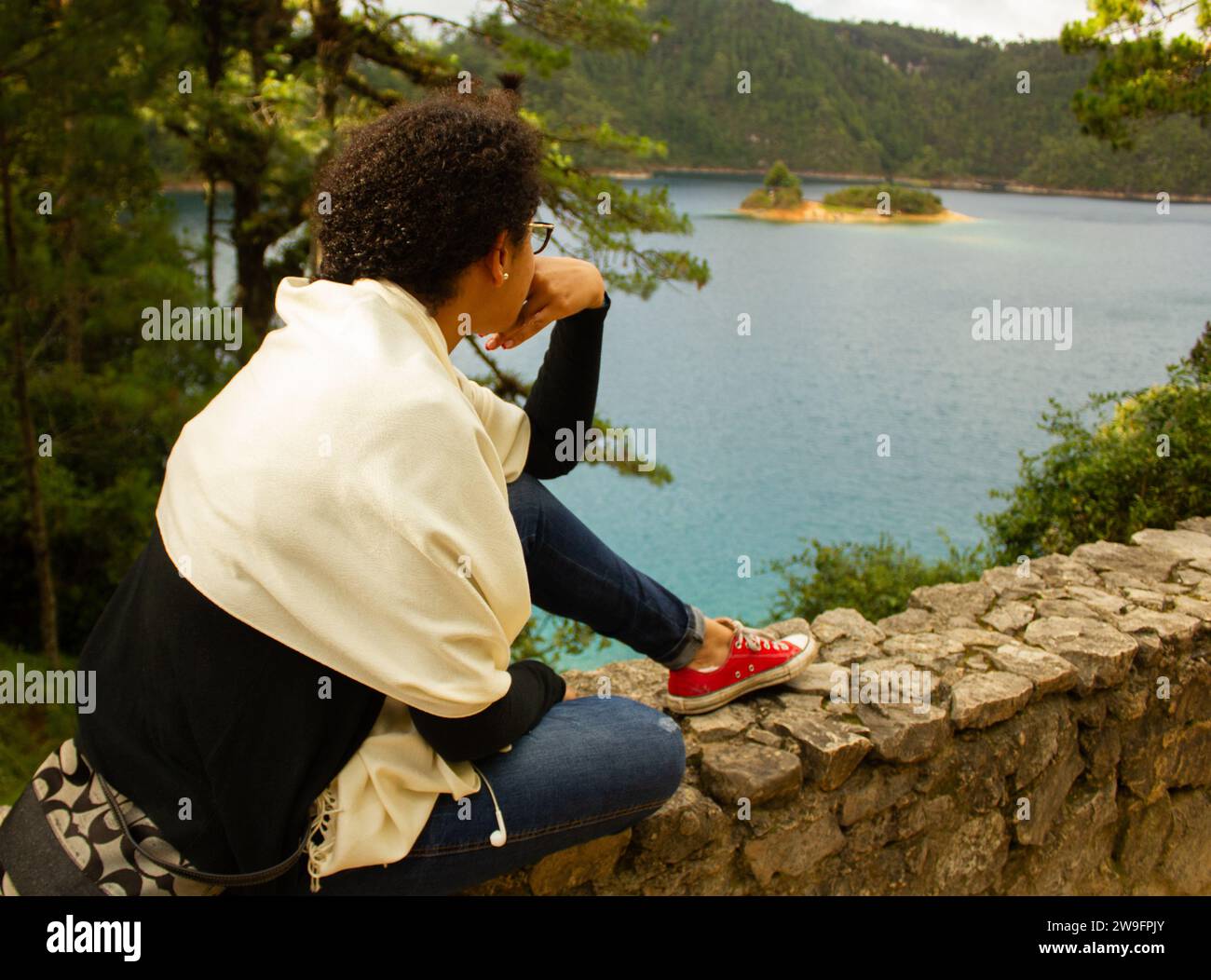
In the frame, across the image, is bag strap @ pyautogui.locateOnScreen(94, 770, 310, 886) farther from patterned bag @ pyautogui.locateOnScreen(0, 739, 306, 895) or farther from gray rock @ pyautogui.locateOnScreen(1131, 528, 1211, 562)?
gray rock @ pyautogui.locateOnScreen(1131, 528, 1211, 562)

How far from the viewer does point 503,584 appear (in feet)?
3.81

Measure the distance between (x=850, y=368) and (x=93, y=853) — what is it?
759 inches

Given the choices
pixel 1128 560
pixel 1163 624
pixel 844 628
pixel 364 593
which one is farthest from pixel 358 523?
pixel 1128 560

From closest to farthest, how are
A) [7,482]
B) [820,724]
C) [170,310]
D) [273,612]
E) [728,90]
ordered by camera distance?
[273,612] → [820,724] → [170,310] → [7,482] → [728,90]

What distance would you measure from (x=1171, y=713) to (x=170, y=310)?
583 cm

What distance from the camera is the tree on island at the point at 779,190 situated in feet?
78.5

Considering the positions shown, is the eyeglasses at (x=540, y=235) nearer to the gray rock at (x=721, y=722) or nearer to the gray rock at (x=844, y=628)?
the gray rock at (x=721, y=722)

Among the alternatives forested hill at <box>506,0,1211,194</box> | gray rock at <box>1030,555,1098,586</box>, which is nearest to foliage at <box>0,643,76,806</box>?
gray rock at <box>1030,555,1098,586</box>

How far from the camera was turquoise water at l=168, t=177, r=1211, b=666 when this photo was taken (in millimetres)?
12820

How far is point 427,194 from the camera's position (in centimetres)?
122

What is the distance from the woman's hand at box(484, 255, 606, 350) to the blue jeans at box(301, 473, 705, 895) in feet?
0.83

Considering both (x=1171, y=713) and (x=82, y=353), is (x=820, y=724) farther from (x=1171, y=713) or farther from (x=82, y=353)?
(x=82, y=353)

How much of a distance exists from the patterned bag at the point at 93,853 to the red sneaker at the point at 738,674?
1023 mm

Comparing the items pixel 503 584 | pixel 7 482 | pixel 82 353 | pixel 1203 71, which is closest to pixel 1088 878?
pixel 503 584
